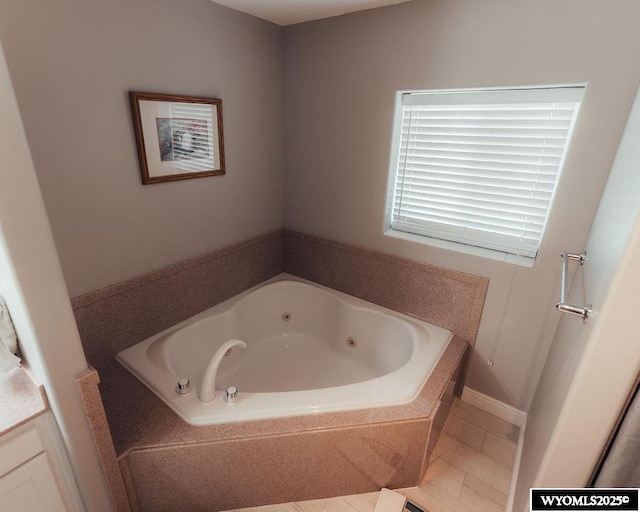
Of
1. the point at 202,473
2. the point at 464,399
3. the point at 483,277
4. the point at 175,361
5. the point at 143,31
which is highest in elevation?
the point at 143,31

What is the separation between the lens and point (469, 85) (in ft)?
5.38

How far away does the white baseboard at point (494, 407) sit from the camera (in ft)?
6.39

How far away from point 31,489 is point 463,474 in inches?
68.8

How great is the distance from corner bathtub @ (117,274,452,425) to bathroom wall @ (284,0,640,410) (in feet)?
1.38

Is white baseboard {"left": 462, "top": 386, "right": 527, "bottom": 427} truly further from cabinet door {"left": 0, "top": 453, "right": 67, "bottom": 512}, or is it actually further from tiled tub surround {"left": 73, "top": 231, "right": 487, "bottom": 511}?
cabinet door {"left": 0, "top": 453, "right": 67, "bottom": 512}

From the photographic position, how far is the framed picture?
1.59m

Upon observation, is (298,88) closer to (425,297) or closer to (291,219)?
(291,219)

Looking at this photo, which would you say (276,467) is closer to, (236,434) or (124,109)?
(236,434)

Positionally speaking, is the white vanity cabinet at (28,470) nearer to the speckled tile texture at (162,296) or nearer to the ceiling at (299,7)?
the speckled tile texture at (162,296)

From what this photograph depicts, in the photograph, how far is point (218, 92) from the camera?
188 centimetres

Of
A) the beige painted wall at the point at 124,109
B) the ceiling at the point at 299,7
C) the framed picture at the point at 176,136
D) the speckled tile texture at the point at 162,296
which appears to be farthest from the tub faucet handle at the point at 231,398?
the ceiling at the point at 299,7

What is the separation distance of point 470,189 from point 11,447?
211cm

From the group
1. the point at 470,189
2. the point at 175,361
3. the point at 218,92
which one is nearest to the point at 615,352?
the point at 470,189

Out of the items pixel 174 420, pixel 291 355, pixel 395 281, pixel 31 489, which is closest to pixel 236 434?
pixel 174 420
